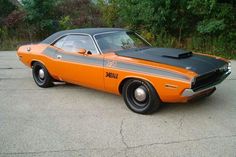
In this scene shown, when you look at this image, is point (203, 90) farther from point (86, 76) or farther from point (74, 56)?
point (74, 56)

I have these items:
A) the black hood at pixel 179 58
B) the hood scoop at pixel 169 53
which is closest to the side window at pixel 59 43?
the black hood at pixel 179 58

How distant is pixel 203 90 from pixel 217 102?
1080mm

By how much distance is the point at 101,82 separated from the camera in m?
6.08

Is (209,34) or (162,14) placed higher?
(162,14)

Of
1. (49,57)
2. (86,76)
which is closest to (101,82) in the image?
(86,76)

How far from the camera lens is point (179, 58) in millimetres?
5676

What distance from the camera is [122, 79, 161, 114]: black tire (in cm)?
543

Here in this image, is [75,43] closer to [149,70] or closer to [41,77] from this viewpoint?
[41,77]

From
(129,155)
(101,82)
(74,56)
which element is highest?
(74,56)

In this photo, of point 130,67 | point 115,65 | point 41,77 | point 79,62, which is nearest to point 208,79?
point 130,67

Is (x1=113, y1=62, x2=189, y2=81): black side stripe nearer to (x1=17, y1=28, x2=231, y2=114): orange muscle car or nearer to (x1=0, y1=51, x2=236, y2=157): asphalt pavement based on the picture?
(x1=17, y1=28, x2=231, y2=114): orange muscle car

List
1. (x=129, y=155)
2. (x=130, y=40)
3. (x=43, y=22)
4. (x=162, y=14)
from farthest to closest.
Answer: (x=43, y=22)
(x=162, y=14)
(x=130, y=40)
(x=129, y=155)

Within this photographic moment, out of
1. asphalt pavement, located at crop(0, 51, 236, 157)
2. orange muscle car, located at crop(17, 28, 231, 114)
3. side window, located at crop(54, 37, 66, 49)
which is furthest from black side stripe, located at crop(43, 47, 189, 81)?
asphalt pavement, located at crop(0, 51, 236, 157)

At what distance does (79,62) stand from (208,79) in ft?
Result: 8.20
